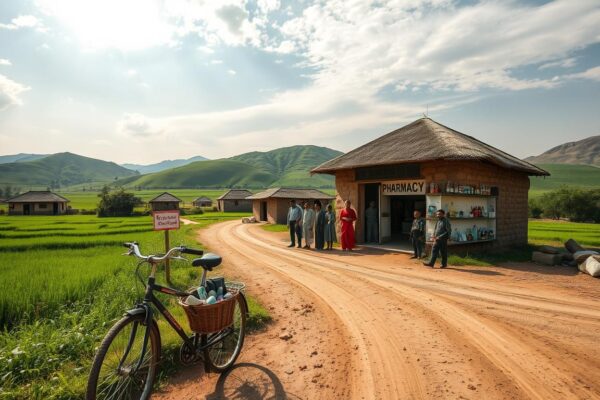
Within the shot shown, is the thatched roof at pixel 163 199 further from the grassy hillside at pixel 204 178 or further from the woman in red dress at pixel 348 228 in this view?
the grassy hillside at pixel 204 178

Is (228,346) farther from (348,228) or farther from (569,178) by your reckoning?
(569,178)

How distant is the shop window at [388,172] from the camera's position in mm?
12109

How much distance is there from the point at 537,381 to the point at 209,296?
3.71m

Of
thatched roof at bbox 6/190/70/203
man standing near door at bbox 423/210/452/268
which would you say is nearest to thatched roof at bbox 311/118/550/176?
man standing near door at bbox 423/210/452/268

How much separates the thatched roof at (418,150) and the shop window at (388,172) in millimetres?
458

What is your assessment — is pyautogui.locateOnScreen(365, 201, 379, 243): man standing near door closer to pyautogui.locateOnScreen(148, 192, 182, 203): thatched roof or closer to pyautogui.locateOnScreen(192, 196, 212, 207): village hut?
pyautogui.locateOnScreen(148, 192, 182, 203): thatched roof

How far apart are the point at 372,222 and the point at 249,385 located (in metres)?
11.4

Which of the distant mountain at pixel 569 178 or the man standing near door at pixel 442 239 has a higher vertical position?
the distant mountain at pixel 569 178

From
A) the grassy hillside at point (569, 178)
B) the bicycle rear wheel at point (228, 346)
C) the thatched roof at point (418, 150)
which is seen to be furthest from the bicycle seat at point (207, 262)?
the grassy hillside at point (569, 178)

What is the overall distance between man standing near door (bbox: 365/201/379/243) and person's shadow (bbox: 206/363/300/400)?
1096 centimetres

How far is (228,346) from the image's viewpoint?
4.56 metres

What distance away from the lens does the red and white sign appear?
24.3ft

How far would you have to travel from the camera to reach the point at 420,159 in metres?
11.0

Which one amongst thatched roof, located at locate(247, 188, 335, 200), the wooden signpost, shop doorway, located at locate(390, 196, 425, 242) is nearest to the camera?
the wooden signpost
